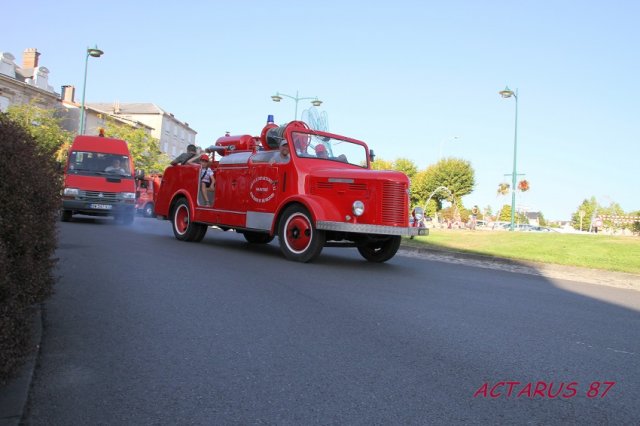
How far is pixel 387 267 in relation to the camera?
9.66m

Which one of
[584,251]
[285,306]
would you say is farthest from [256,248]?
[584,251]

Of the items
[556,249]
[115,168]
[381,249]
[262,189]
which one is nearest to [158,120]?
[115,168]

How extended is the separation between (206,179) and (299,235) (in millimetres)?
3529

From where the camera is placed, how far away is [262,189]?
1003 centimetres

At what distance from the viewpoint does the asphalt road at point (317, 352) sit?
2873mm

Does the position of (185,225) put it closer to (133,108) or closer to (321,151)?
(321,151)

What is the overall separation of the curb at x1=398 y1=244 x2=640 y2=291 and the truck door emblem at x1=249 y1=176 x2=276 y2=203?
532cm

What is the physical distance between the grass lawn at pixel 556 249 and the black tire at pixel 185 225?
7.32 metres

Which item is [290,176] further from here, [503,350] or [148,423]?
[148,423]

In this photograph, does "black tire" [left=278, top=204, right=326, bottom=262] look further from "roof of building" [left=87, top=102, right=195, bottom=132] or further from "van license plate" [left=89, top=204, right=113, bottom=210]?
"roof of building" [left=87, top=102, right=195, bottom=132]

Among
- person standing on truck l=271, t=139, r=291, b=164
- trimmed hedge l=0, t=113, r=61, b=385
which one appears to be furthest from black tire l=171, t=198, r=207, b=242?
trimmed hedge l=0, t=113, r=61, b=385

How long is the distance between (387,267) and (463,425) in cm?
A: 696

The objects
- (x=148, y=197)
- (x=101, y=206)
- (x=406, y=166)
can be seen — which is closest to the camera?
(x=101, y=206)

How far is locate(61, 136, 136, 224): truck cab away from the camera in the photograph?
16.0 meters
